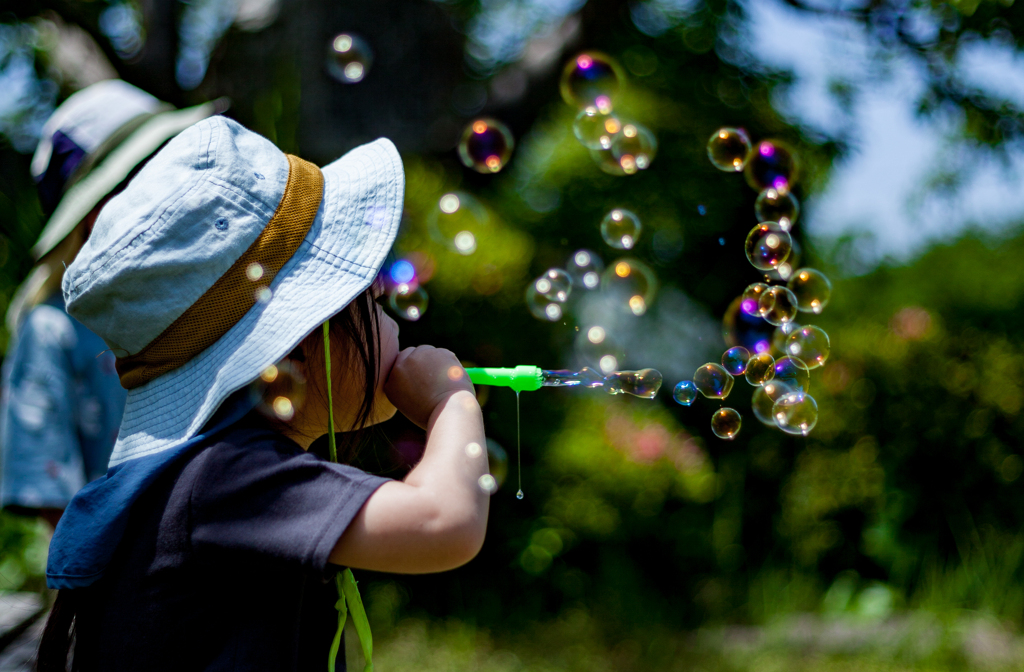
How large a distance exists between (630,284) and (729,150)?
0.66m

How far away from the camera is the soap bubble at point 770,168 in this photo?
8.16 ft

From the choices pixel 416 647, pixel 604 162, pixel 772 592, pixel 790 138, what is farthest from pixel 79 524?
pixel 790 138

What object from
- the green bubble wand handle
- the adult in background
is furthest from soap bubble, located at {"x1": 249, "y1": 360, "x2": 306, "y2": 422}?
the adult in background

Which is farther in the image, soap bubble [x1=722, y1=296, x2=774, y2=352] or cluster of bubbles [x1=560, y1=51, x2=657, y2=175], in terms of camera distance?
cluster of bubbles [x1=560, y1=51, x2=657, y2=175]

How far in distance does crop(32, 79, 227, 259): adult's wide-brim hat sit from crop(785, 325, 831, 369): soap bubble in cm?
172

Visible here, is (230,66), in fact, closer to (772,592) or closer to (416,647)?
(416,647)

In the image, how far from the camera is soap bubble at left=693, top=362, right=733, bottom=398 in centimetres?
191

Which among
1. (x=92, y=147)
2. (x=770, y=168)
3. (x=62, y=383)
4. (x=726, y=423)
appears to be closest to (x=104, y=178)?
(x=92, y=147)

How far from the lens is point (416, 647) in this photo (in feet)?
9.96

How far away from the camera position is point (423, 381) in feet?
3.56

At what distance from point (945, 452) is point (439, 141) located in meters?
2.82

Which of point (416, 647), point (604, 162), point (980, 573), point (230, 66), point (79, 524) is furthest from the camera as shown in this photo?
point (230, 66)

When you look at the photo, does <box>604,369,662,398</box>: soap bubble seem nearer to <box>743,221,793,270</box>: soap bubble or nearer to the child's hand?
<box>743,221,793,270</box>: soap bubble

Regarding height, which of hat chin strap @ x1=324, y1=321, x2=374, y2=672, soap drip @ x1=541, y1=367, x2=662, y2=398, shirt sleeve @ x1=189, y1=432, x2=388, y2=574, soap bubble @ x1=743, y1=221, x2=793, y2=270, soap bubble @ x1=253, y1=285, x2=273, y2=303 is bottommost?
soap drip @ x1=541, y1=367, x2=662, y2=398
